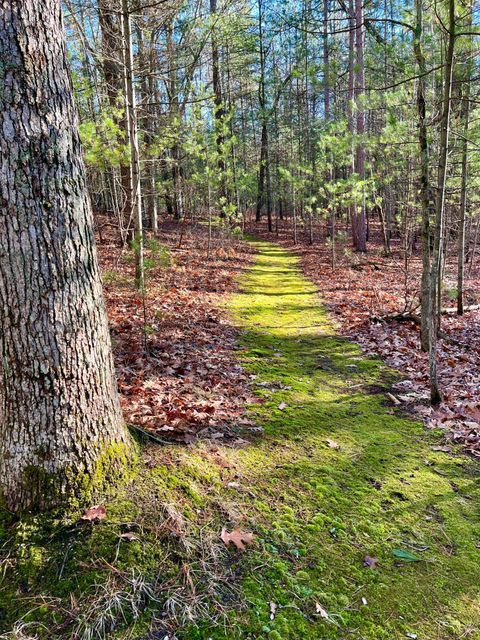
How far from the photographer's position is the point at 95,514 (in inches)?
91.0

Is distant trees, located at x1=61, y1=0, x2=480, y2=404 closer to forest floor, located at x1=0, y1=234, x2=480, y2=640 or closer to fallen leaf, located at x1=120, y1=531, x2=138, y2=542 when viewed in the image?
forest floor, located at x1=0, y1=234, x2=480, y2=640

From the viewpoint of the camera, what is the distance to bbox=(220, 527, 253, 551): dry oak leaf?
2444 mm

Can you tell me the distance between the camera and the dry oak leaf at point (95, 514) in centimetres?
229

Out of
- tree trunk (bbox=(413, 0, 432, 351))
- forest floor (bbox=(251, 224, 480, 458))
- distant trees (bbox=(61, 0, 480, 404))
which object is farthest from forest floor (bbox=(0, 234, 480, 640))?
distant trees (bbox=(61, 0, 480, 404))

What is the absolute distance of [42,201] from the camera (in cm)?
207

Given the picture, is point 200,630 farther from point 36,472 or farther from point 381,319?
point 381,319

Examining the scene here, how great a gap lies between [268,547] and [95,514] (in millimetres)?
1038

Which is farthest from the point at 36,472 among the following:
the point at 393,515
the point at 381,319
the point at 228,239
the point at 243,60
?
the point at 243,60

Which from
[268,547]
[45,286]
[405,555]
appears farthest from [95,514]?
[405,555]

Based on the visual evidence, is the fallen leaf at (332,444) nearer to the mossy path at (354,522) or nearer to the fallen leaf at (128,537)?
the mossy path at (354,522)

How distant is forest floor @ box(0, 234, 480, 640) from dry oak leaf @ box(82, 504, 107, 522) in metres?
0.03

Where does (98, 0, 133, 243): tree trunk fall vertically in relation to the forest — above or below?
above

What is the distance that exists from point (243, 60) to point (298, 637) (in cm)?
2690

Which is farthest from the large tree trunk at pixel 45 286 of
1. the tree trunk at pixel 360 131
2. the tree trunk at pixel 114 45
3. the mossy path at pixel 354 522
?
the tree trunk at pixel 360 131
